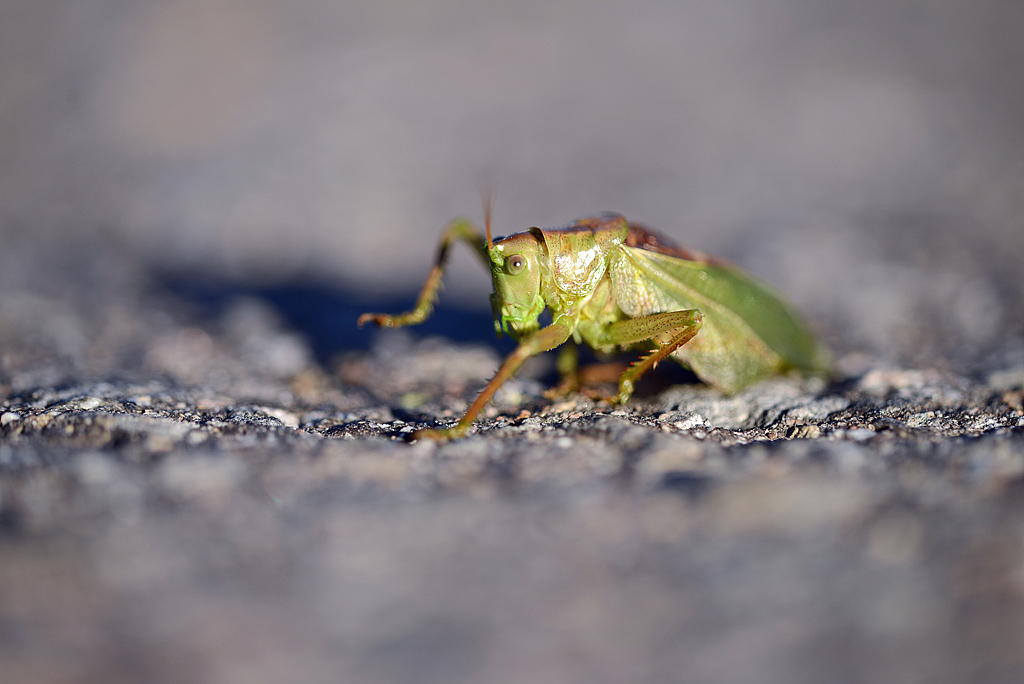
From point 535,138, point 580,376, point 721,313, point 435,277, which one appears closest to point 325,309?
point 435,277

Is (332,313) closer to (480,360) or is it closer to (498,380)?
(480,360)

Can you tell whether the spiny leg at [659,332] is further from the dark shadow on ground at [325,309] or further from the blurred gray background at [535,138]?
the blurred gray background at [535,138]

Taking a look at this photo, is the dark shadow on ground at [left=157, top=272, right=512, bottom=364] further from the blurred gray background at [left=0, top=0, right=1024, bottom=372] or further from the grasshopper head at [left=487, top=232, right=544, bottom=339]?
the grasshopper head at [left=487, top=232, right=544, bottom=339]

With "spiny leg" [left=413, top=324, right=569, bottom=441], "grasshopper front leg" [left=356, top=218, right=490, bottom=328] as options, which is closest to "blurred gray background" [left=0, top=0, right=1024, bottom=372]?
"grasshopper front leg" [left=356, top=218, right=490, bottom=328]

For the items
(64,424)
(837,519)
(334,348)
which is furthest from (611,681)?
(334,348)

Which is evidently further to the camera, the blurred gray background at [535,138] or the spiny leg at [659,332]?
the blurred gray background at [535,138]

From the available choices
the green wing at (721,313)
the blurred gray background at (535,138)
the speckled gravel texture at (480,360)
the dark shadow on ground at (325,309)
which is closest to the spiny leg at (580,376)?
the speckled gravel texture at (480,360)

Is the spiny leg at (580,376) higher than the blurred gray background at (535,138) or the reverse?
the reverse
